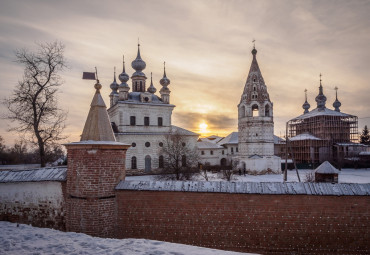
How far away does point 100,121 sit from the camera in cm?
659

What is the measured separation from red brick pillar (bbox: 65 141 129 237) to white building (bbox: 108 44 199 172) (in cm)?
2250

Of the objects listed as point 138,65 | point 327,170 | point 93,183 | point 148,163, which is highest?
point 138,65

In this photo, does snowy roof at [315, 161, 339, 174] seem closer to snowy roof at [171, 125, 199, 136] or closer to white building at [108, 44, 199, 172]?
white building at [108, 44, 199, 172]

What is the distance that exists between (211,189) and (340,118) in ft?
157

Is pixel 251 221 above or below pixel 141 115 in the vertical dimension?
below

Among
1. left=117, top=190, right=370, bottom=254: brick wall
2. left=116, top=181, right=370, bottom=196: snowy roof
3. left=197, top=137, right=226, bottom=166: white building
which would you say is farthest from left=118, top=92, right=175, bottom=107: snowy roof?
left=117, top=190, right=370, bottom=254: brick wall

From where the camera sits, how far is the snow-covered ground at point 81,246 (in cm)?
434

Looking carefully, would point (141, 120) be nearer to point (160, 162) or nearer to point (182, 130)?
point (160, 162)

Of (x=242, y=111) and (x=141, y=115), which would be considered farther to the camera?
(x=242, y=111)

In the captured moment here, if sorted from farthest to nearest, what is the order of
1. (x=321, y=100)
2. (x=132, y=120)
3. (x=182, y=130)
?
(x=321, y=100), (x=182, y=130), (x=132, y=120)

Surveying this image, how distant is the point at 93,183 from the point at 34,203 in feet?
6.78

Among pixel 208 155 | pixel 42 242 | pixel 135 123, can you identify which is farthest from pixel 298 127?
pixel 42 242

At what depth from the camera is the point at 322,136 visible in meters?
43.8

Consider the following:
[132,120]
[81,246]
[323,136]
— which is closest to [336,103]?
[323,136]
